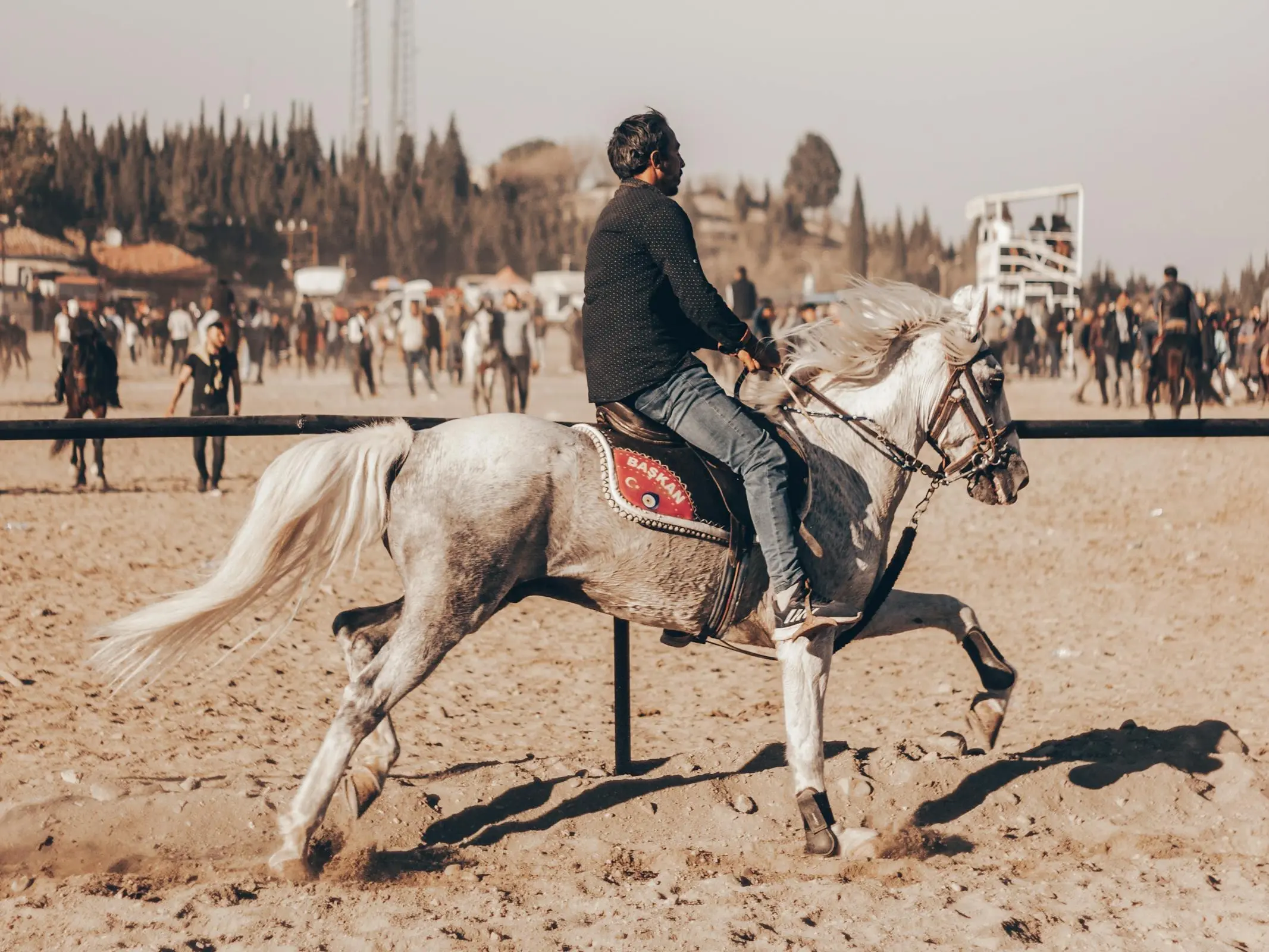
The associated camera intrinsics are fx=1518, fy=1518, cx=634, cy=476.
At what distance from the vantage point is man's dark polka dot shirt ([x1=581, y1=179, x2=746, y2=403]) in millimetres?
5000

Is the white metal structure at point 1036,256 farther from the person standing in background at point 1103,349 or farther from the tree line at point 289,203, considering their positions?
the tree line at point 289,203

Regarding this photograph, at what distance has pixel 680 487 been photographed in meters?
5.04

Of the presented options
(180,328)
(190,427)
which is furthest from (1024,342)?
(190,427)

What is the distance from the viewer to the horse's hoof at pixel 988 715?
5.78 metres

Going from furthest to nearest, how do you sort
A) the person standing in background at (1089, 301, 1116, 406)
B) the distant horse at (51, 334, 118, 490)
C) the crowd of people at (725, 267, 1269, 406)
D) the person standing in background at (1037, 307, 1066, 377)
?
the person standing in background at (1037, 307, 1066, 377), the person standing in background at (1089, 301, 1116, 406), the crowd of people at (725, 267, 1269, 406), the distant horse at (51, 334, 118, 490)

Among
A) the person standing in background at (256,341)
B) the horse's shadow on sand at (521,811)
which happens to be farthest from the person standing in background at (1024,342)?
the horse's shadow on sand at (521,811)

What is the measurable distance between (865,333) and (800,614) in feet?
3.62

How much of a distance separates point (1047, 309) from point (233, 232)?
91609mm

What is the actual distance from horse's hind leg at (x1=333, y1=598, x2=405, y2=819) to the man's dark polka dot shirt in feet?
3.63

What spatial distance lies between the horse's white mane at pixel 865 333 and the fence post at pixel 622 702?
1.19m

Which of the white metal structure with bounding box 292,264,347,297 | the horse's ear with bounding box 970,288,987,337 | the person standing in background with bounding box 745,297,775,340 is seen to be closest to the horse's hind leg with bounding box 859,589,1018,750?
the horse's ear with bounding box 970,288,987,337

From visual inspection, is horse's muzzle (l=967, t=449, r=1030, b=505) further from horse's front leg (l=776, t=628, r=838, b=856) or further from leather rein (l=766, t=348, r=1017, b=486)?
horse's front leg (l=776, t=628, r=838, b=856)

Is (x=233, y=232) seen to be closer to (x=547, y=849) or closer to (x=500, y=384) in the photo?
(x=500, y=384)

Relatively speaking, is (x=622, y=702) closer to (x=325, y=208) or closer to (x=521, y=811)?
(x=521, y=811)
